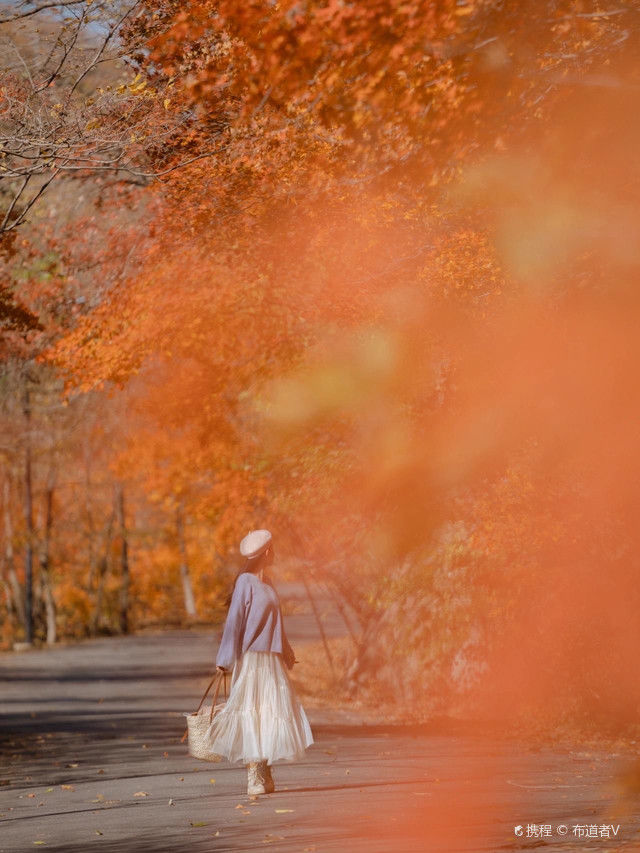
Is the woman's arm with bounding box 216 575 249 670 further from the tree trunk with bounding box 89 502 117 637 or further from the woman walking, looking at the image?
the tree trunk with bounding box 89 502 117 637

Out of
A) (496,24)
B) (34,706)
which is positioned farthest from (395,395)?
(496,24)

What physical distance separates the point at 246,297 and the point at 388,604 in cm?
613

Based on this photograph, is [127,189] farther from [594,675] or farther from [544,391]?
[594,675]

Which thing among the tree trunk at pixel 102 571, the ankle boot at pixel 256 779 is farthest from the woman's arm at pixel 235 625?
the tree trunk at pixel 102 571

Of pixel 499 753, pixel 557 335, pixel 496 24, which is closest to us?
pixel 496 24

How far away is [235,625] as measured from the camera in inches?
447

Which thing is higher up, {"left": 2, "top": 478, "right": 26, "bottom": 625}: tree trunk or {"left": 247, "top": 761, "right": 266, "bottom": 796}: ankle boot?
{"left": 2, "top": 478, "right": 26, "bottom": 625}: tree trunk

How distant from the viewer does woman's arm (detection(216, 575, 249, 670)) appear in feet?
37.0

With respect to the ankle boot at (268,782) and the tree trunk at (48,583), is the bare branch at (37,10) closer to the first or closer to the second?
the ankle boot at (268,782)

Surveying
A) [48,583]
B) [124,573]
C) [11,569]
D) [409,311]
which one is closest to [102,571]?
[124,573]

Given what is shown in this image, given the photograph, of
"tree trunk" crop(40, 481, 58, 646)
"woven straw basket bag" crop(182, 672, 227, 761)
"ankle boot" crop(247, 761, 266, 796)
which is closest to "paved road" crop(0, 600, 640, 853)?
"ankle boot" crop(247, 761, 266, 796)

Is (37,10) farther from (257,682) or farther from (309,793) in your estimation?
(309,793)

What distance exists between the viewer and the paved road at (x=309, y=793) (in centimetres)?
891

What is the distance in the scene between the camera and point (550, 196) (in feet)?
50.8
